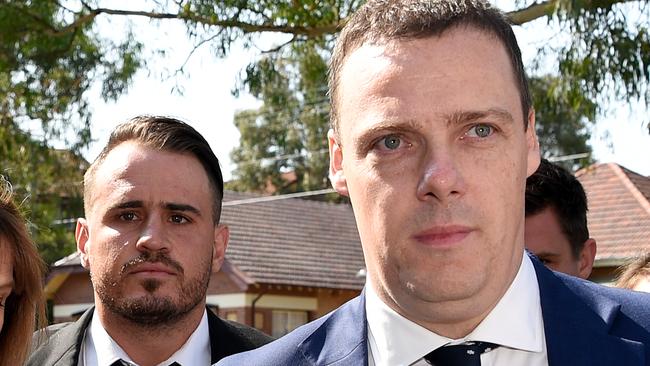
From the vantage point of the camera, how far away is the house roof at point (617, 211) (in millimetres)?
22219

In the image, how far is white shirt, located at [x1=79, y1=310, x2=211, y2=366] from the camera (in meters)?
4.63

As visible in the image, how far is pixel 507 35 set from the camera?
8.52ft

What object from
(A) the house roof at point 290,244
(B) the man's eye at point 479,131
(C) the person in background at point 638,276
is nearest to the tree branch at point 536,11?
(C) the person in background at point 638,276

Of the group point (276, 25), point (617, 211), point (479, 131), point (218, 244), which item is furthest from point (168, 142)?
point (617, 211)

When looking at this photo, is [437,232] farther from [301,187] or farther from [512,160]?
[301,187]

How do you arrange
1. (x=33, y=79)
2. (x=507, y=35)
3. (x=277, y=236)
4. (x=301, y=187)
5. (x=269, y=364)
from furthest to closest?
(x=301, y=187)
(x=277, y=236)
(x=33, y=79)
(x=269, y=364)
(x=507, y=35)

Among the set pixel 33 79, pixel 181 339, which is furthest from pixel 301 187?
pixel 181 339

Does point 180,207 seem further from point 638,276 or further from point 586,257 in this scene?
point 586,257

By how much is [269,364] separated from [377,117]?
0.71 m

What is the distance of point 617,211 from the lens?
24172mm

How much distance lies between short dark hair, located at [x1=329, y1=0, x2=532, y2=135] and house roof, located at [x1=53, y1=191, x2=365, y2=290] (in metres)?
22.4

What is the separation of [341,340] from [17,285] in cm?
223

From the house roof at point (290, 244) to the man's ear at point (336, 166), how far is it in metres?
22.1

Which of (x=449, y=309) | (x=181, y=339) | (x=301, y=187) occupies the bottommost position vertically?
(x=301, y=187)
